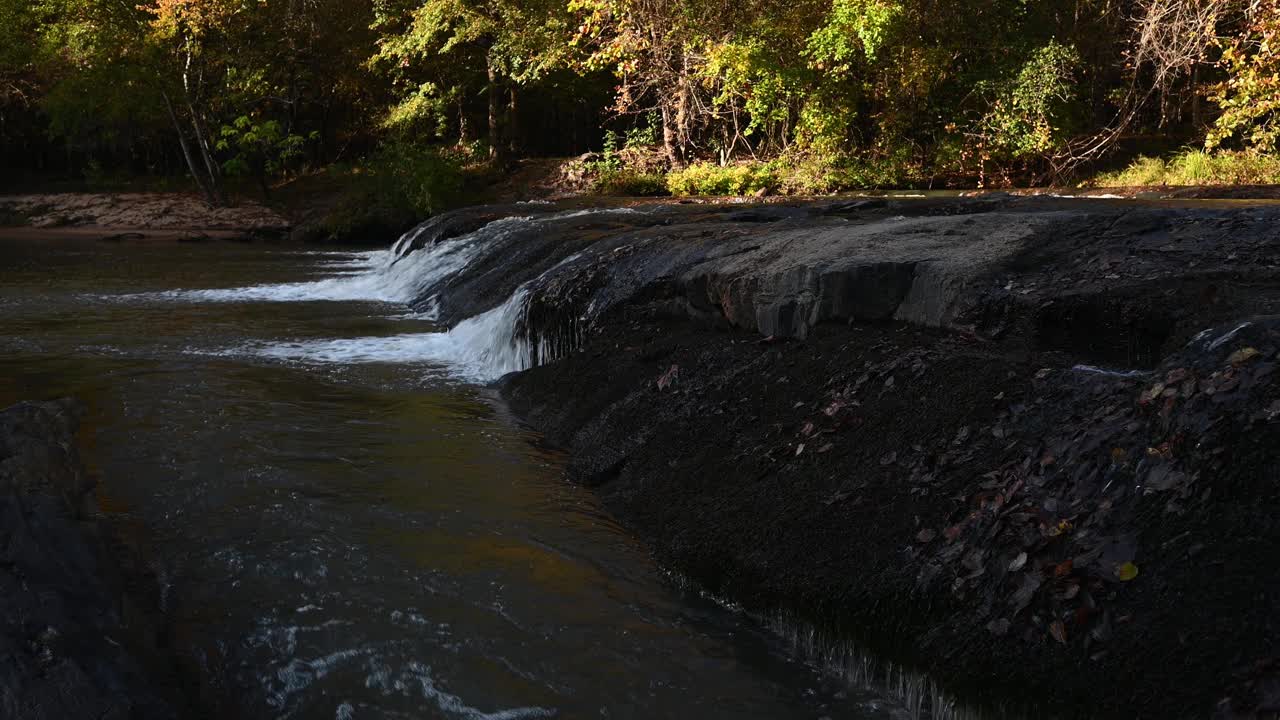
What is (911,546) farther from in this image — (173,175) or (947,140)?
(173,175)

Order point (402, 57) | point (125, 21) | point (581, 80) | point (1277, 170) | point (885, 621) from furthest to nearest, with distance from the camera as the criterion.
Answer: point (581, 80) < point (402, 57) < point (125, 21) < point (1277, 170) < point (885, 621)

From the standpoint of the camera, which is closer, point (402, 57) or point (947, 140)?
point (947, 140)

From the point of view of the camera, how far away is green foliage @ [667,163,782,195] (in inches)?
914

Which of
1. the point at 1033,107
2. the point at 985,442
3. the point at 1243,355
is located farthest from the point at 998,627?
the point at 1033,107

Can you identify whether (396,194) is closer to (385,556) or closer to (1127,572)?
(385,556)

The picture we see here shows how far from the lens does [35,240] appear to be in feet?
80.2

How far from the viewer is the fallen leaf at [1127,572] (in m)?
2.84

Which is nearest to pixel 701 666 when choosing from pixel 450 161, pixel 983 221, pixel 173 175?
pixel 983 221

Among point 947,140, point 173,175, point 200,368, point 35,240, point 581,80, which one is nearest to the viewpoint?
point 200,368

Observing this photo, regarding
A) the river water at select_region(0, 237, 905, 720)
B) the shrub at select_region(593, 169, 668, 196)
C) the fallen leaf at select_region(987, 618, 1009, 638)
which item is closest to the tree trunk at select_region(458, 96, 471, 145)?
the shrub at select_region(593, 169, 668, 196)

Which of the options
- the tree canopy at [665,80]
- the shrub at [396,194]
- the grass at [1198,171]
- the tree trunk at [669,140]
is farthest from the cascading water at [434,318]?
the grass at [1198,171]

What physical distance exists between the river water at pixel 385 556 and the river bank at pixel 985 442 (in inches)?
13.9

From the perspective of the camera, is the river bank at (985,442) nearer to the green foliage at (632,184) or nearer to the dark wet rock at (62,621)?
the dark wet rock at (62,621)

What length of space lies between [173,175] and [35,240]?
39.2 ft
